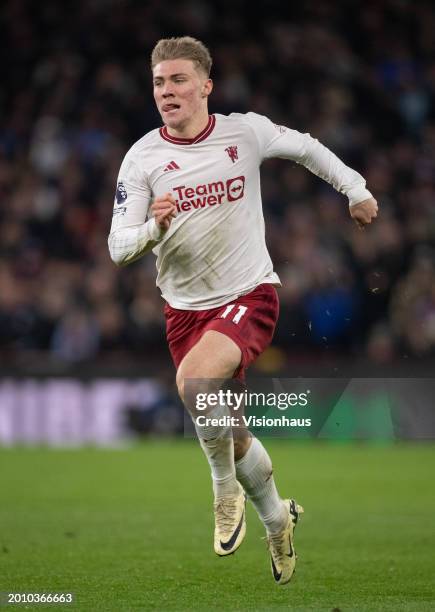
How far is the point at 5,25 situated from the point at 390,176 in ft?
23.8

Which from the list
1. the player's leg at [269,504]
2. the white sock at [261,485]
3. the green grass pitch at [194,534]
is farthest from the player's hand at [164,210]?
the green grass pitch at [194,534]

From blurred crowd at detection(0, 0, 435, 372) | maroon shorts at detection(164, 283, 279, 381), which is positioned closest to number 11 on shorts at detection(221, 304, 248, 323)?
maroon shorts at detection(164, 283, 279, 381)

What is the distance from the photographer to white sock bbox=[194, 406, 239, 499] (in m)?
6.26

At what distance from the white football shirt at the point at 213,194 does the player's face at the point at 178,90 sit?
15cm

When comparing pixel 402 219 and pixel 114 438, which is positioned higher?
pixel 402 219

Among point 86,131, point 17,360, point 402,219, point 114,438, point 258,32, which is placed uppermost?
point 258,32

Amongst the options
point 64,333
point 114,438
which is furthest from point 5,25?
point 114,438

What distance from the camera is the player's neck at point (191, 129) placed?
647 centimetres

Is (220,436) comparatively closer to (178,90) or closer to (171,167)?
(171,167)

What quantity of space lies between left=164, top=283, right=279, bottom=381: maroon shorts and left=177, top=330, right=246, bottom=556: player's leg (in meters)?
0.08

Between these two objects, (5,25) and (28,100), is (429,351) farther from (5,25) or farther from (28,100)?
(5,25)

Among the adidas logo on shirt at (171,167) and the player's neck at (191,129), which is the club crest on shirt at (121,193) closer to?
the adidas logo on shirt at (171,167)

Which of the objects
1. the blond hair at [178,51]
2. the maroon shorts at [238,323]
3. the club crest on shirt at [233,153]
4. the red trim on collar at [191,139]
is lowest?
the maroon shorts at [238,323]

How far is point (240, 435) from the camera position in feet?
21.5
